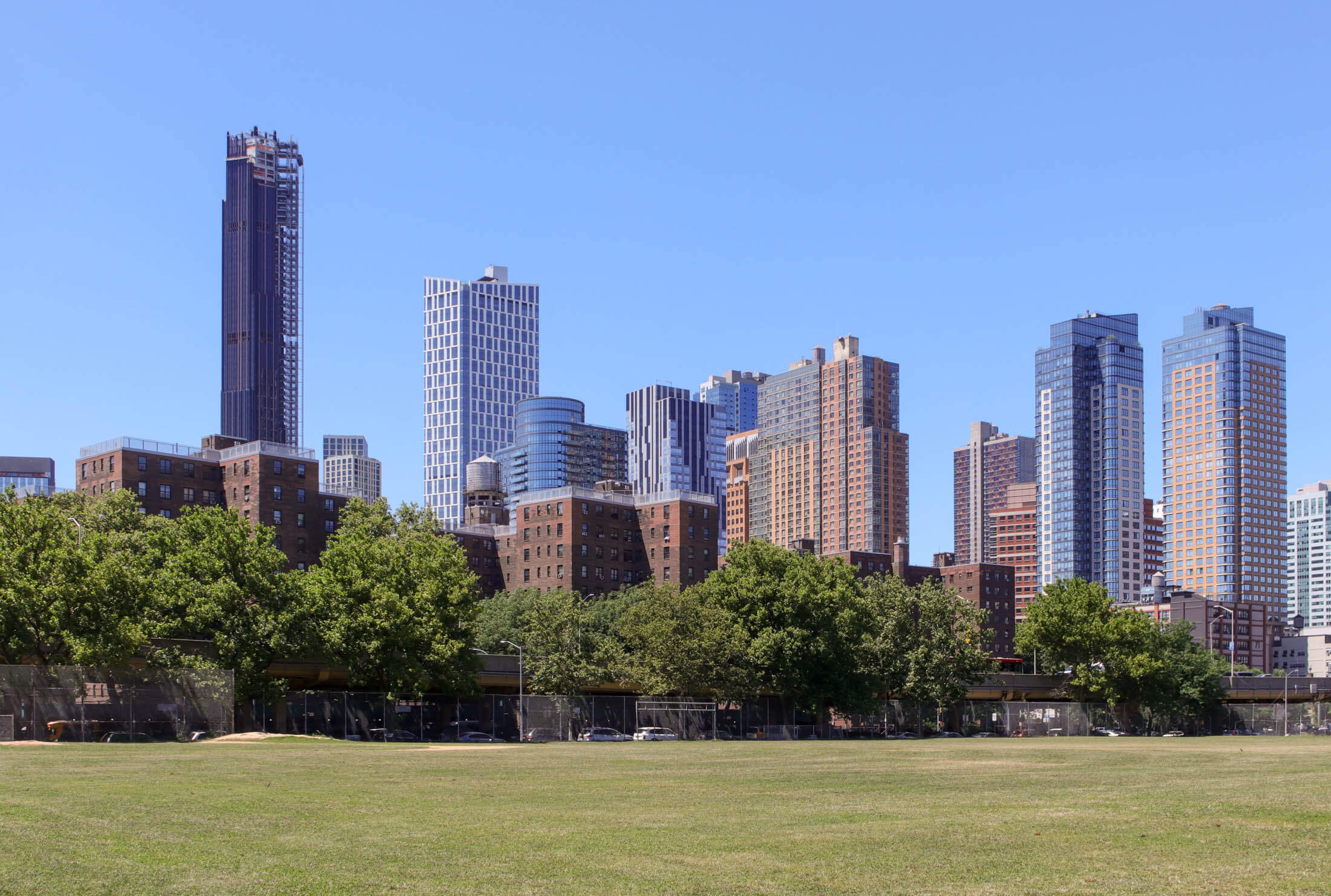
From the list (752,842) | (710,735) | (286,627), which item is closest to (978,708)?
(710,735)

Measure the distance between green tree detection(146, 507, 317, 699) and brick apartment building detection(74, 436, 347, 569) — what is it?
9174 cm

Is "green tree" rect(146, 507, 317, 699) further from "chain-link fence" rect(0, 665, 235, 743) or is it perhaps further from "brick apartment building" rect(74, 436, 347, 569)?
"brick apartment building" rect(74, 436, 347, 569)

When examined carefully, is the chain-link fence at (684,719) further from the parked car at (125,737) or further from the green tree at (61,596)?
the parked car at (125,737)

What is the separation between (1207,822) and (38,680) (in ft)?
191

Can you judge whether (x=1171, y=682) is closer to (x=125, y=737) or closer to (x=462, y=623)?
(x=462, y=623)

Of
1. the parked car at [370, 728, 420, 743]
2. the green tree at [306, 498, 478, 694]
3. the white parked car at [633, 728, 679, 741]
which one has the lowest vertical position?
the white parked car at [633, 728, 679, 741]

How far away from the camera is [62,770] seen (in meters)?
41.4

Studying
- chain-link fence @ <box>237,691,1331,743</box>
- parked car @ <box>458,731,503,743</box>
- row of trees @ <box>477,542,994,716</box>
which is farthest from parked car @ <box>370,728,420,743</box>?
row of trees @ <box>477,542,994,716</box>

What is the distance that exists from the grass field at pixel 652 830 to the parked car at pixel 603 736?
4869 cm

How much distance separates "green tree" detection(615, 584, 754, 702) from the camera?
10519 cm

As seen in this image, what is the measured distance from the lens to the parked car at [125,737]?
69000mm

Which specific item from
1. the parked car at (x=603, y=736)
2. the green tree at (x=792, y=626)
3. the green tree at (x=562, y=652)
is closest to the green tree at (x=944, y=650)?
the green tree at (x=792, y=626)

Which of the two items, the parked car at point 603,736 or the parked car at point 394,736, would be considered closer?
the parked car at point 394,736

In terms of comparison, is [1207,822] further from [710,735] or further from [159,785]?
[710,735]
